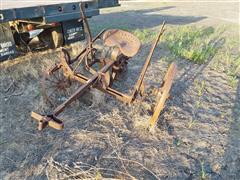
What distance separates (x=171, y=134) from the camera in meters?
3.20

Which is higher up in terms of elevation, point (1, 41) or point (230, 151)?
point (1, 41)

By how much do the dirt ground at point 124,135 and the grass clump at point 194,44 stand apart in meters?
0.67

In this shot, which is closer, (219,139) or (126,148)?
(126,148)

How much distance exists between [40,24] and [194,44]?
3.34m

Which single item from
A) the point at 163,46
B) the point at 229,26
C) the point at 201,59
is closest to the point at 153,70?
the point at 201,59

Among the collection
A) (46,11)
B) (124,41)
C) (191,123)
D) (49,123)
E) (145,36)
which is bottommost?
(191,123)

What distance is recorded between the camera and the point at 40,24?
14.5 feet

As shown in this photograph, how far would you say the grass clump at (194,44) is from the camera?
5.30 m

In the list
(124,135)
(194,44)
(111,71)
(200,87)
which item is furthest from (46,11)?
(194,44)

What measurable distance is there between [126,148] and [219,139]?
1078 mm

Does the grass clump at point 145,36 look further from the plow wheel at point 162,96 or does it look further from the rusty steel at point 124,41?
the plow wheel at point 162,96

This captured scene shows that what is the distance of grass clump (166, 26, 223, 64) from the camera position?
5.30m

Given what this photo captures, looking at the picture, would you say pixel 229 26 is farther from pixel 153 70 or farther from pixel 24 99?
pixel 24 99

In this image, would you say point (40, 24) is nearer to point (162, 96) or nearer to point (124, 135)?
point (124, 135)
